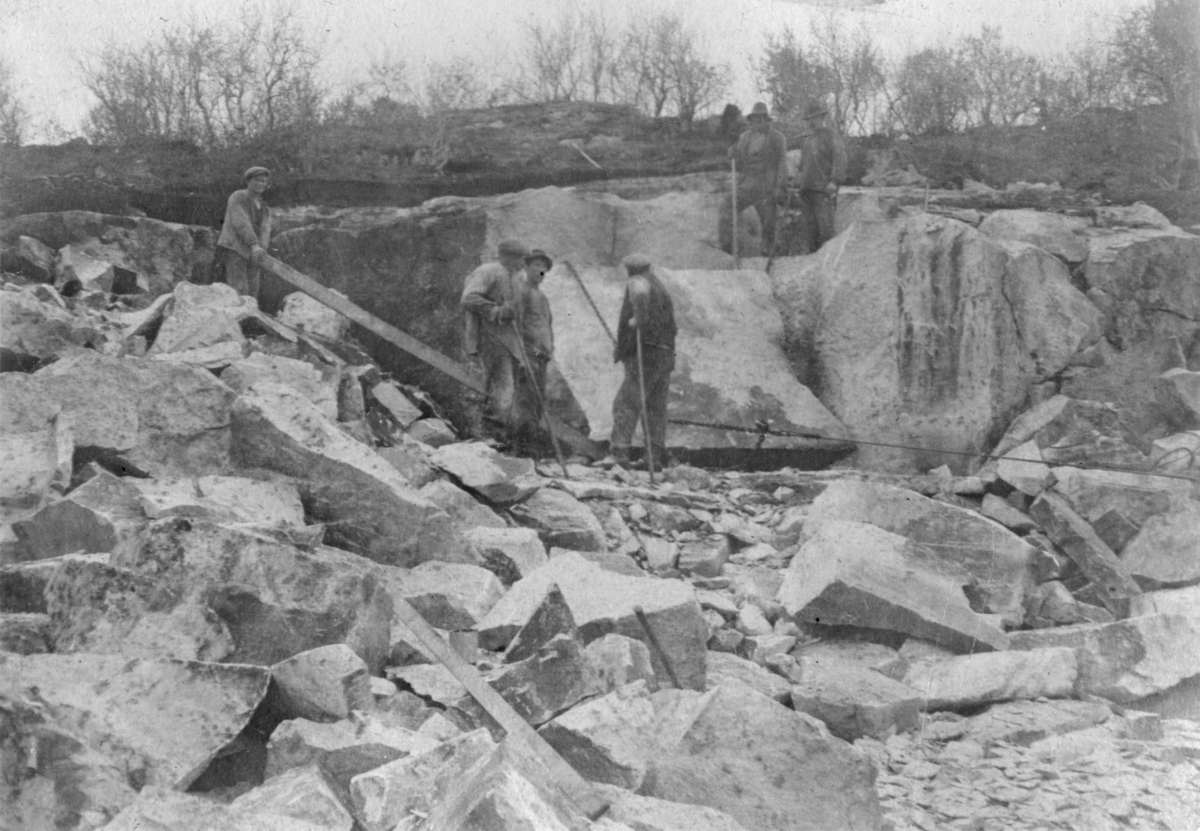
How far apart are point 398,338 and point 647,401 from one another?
1923 mm

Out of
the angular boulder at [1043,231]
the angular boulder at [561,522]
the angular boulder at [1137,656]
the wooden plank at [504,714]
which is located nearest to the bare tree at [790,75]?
the angular boulder at [1043,231]

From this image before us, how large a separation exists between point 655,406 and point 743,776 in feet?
17.8

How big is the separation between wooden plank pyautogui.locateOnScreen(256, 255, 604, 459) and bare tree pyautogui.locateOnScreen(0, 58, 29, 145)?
1763mm

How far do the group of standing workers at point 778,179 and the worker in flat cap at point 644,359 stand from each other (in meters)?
2.83

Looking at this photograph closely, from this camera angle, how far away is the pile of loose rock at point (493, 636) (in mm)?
2721

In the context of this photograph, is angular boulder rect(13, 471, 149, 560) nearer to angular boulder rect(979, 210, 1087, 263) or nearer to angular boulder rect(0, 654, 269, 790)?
angular boulder rect(0, 654, 269, 790)

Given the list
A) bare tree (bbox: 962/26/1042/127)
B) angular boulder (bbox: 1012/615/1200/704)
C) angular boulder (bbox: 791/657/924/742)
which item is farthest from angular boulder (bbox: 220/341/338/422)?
bare tree (bbox: 962/26/1042/127)

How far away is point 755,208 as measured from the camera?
11.2 meters

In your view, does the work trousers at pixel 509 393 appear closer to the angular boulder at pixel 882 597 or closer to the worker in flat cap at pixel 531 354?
the worker in flat cap at pixel 531 354

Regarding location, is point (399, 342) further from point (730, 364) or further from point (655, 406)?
point (730, 364)

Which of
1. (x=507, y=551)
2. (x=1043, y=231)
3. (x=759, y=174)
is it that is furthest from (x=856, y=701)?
(x=759, y=174)

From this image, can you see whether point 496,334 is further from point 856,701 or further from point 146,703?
point 146,703

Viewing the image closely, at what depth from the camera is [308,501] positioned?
4406 mm

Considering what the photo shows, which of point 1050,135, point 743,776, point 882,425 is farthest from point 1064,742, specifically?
point 1050,135
